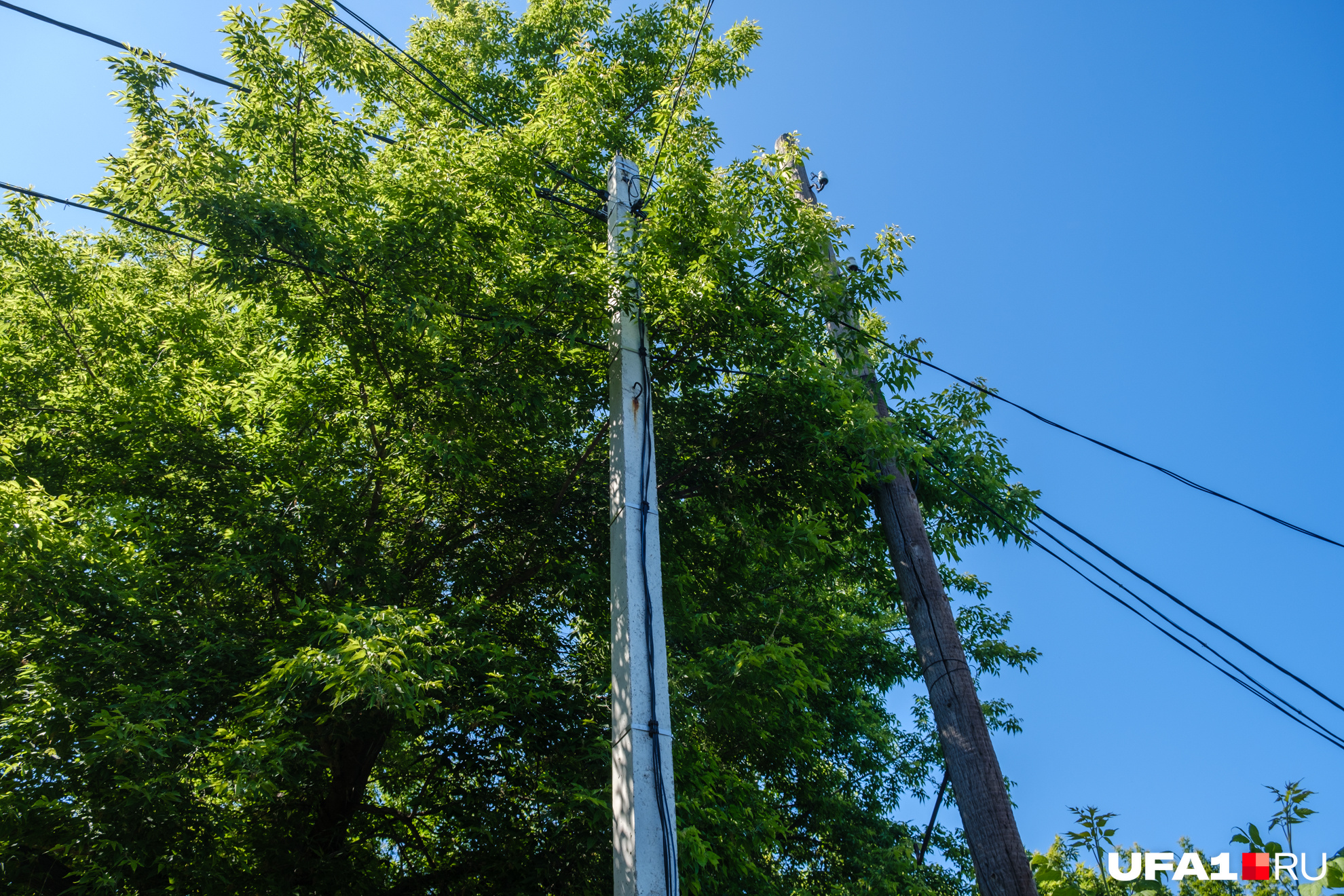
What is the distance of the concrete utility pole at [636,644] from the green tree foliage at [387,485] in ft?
3.03

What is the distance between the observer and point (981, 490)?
818 centimetres

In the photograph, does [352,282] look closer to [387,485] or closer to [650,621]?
[387,485]

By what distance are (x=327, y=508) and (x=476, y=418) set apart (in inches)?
59.2

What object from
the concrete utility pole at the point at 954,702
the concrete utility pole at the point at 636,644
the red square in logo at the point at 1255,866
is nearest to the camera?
the red square in logo at the point at 1255,866

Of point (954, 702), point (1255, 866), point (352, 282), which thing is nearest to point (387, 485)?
point (352, 282)

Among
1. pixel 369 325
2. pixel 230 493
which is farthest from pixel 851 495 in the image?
pixel 230 493

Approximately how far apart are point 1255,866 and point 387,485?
7153 mm

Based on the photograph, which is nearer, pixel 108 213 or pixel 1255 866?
pixel 1255 866

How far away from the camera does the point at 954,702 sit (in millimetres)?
6230

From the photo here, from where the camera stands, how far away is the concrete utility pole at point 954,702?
18.3 ft

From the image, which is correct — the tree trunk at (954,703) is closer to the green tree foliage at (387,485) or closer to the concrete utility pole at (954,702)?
the concrete utility pole at (954,702)

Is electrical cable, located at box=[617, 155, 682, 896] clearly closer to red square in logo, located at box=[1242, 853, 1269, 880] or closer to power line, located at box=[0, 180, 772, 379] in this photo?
power line, located at box=[0, 180, 772, 379]

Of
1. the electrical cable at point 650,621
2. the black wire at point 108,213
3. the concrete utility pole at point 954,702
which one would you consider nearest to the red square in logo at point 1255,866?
the electrical cable at point 650,621

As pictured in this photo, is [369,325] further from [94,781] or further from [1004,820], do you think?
[1004,820]
